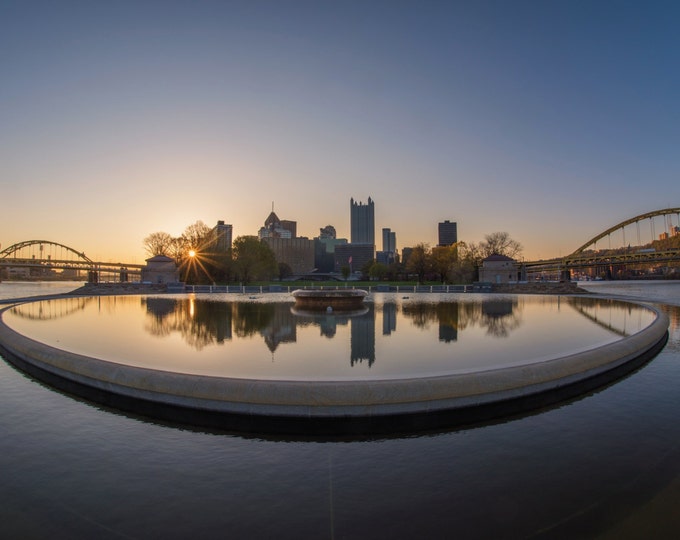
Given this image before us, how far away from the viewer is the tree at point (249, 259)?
68.1 m

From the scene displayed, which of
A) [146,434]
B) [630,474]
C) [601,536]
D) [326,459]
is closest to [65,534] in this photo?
[146,434]

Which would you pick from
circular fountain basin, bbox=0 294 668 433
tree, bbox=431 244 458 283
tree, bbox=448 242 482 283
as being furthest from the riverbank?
circular fountain basin, bbox=0 294 668 433

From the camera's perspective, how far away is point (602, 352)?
9.73 meters

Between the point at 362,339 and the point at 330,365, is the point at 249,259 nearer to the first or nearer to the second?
the point at 362,339

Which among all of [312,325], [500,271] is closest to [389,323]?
[312,325]

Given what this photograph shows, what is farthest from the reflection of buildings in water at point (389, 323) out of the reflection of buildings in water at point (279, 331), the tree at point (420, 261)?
the tree at point (420, 261)

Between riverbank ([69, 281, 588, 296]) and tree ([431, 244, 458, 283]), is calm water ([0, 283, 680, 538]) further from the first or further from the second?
tree ([431, 244, 458, 283])

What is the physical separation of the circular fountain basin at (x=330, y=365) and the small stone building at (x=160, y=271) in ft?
137

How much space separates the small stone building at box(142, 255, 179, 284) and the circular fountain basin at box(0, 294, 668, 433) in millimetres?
41895

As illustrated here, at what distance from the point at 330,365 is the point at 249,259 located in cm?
6041

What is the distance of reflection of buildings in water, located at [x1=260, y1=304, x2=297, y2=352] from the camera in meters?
13.6

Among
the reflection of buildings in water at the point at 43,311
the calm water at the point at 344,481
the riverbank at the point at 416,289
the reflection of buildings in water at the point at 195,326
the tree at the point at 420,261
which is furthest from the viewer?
the tree at the point at 420,261

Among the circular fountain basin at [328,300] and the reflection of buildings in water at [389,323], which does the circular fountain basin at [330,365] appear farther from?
the circular fountain basin at [328,300]

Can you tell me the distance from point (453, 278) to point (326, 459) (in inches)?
2710
